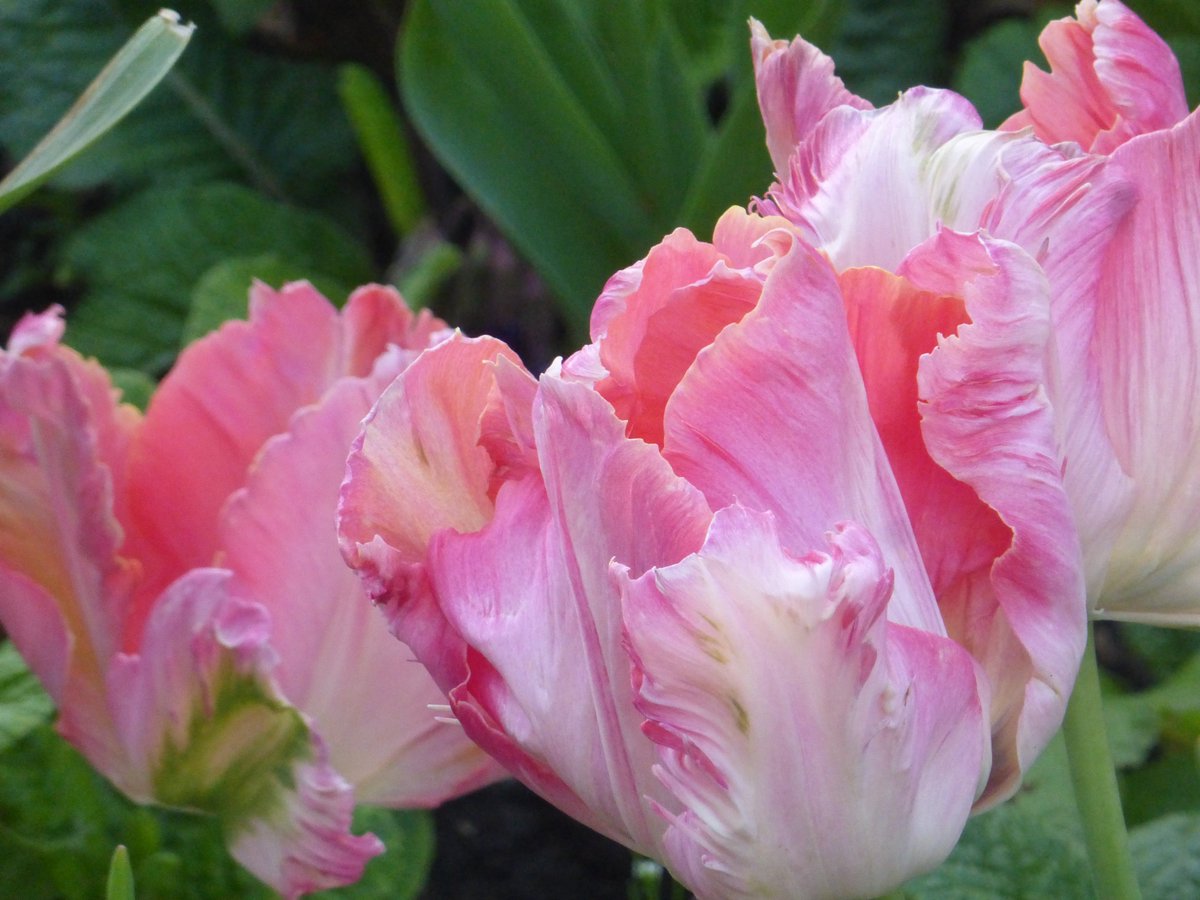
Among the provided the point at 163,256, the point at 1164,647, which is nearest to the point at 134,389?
the point at 163,256

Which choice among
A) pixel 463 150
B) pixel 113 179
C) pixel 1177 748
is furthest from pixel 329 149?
pixel 1177 748

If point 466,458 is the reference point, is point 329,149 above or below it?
below

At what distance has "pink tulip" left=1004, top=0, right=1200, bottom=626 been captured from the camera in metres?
0.31

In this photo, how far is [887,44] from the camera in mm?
1336

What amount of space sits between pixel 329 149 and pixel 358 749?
1.10 metres

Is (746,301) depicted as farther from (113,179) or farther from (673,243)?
(113,179)

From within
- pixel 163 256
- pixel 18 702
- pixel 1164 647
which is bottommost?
pixel 1164 647

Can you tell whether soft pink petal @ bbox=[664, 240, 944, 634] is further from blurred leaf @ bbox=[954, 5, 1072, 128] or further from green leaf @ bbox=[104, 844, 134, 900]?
blurred leaf @ bbox=[954, 5, 1072, 128]

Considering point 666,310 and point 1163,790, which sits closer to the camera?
point 666,310

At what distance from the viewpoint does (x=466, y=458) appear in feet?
1.03

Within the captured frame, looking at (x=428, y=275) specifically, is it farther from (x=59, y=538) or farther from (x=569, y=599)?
(x=569, y=599)

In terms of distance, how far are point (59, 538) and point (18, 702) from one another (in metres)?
0.09

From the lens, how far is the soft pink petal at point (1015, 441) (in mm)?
273

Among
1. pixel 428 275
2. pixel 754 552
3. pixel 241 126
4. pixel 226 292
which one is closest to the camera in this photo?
pixel 754 552
